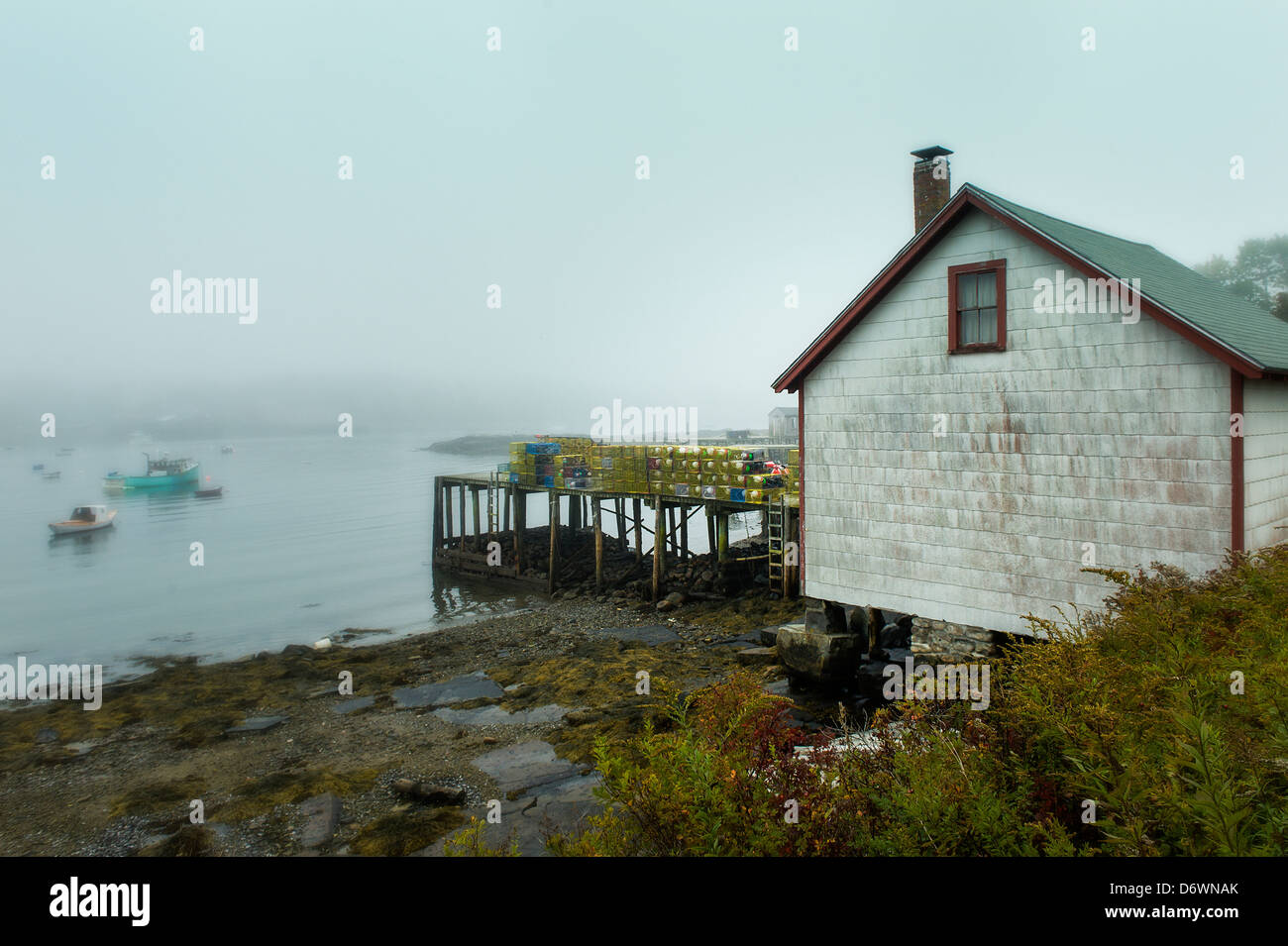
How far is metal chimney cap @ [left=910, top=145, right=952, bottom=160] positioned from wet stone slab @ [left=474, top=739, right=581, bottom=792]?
14166mm

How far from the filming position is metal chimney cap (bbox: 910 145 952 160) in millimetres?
16578

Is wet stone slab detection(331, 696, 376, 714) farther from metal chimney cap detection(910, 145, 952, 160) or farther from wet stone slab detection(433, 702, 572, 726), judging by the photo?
metal chimney cap detection(910, 145, 952, 160)

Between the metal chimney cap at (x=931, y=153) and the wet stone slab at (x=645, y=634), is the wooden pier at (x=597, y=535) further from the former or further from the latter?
the metal chimney cap at (x=931, y=153)

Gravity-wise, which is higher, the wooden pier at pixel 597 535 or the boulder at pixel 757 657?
the wooden pier at pixel 597 535

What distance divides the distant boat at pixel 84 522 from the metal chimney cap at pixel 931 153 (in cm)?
7256

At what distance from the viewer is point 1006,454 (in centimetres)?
1310

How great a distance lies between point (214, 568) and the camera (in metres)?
49.5

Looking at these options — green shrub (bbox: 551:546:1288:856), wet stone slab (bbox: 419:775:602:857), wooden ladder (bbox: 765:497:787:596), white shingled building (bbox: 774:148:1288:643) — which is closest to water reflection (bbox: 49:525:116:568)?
wooden ladder (bbox: 765:497:787:596)

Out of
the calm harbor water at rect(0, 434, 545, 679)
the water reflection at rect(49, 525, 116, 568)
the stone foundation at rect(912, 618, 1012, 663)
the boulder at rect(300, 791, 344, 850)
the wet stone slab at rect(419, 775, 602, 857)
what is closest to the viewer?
the wet stone slab at rect(419, 775, 602, 857)

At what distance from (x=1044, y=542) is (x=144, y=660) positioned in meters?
29.6

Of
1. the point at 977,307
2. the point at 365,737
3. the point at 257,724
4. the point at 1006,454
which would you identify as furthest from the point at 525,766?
the point at 977,307

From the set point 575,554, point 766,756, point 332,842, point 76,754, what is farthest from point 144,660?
point 766,756

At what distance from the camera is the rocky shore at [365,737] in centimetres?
1269

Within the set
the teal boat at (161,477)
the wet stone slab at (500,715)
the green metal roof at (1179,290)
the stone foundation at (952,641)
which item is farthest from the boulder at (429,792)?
the teal boat at (161,477)
